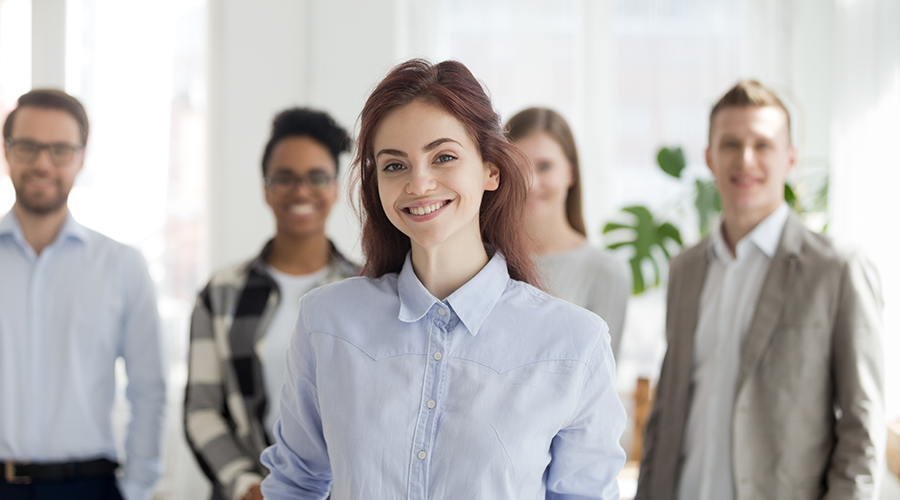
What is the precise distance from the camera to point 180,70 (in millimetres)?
3695

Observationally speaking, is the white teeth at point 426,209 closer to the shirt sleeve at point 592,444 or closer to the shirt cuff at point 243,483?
the shirt sleeve at point 592,444

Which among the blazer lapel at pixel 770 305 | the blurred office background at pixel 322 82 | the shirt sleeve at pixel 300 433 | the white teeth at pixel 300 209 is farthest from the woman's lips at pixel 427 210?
the blurred office background at pixel 322 82

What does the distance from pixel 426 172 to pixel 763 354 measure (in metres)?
1.26

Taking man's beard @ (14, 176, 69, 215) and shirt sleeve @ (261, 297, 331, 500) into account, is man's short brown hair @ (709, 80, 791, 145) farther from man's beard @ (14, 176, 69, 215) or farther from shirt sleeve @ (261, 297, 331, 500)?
man's beard @ (14, 176, 69, 215)

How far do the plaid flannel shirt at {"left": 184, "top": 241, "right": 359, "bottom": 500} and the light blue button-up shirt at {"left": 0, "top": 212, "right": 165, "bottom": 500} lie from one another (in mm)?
320

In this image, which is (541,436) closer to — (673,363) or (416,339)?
(416,339)

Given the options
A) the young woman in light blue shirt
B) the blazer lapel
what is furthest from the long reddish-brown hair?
the blazer lapel

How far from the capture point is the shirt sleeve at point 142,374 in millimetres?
2084

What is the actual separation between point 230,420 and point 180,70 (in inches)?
98.5

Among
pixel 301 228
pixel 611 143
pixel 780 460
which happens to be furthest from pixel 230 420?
pixel 611 143

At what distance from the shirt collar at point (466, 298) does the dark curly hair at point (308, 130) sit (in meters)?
0.93

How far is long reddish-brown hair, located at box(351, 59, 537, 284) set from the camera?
3.65 ft

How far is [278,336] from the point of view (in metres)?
1.88

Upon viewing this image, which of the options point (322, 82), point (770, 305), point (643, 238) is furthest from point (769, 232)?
point (322, 82)
